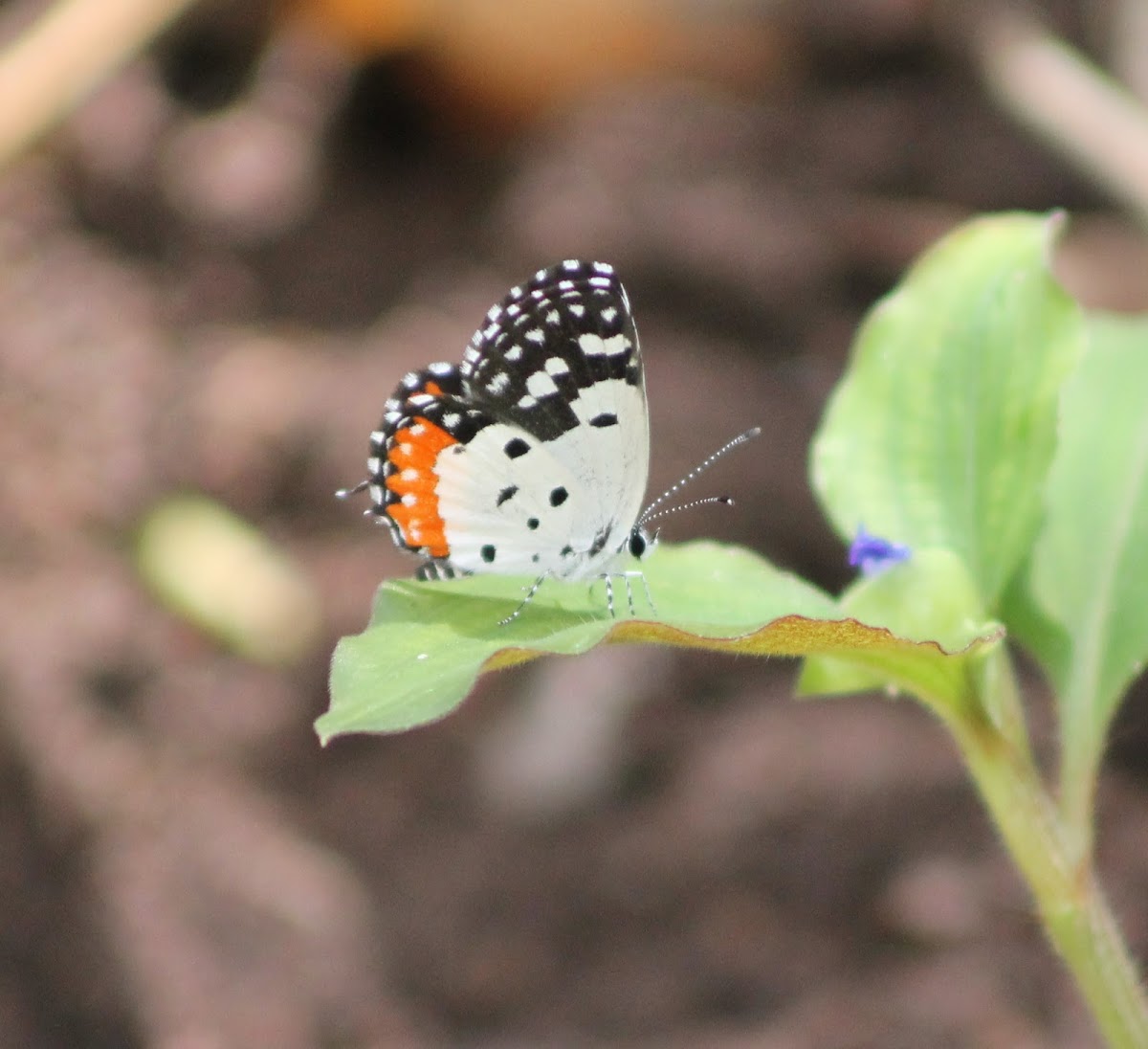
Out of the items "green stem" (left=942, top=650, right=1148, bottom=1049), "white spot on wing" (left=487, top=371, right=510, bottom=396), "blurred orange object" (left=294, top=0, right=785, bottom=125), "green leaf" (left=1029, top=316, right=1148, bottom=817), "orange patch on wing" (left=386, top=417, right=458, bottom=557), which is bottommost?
"green stem" (left=942, top=650, right=1148, bottom=1049)

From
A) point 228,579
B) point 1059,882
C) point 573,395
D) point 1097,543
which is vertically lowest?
point 228,579

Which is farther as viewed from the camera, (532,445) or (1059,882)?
(532,445)

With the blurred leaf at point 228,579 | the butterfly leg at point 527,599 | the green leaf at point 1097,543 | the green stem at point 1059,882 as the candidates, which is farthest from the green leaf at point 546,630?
the blurred leaf at point 228,579

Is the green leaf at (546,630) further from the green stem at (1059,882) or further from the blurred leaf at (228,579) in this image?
the blurred leaf at (228,579)

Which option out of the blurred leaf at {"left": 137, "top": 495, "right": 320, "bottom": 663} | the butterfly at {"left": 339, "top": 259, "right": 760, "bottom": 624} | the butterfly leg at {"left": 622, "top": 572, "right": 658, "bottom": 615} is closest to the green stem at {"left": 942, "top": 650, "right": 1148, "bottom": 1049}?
the butterfly leg at {"left": 622, "top": 572, "right": 658, "bottom": 615}

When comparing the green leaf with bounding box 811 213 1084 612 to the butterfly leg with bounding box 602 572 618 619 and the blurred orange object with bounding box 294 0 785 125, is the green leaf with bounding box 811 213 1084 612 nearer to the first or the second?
the butterfly leg with bounding box 602 572 618 619

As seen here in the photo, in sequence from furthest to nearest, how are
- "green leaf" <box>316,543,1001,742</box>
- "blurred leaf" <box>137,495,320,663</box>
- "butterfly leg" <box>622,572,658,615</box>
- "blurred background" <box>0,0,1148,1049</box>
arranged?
1. "blurred leaf" <box>137,495,320,663</box>
2. "blurred background" <box>0,0,1148,1049</box>
3. "butterfly leg" <box>622,572,658,615</box>
4. "green leaf" <box>316,543,1001,742</box>

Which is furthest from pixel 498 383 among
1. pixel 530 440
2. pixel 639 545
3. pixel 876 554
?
pixel 876 554

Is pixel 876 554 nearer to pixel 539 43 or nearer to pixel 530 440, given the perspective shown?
pixel 530 440
